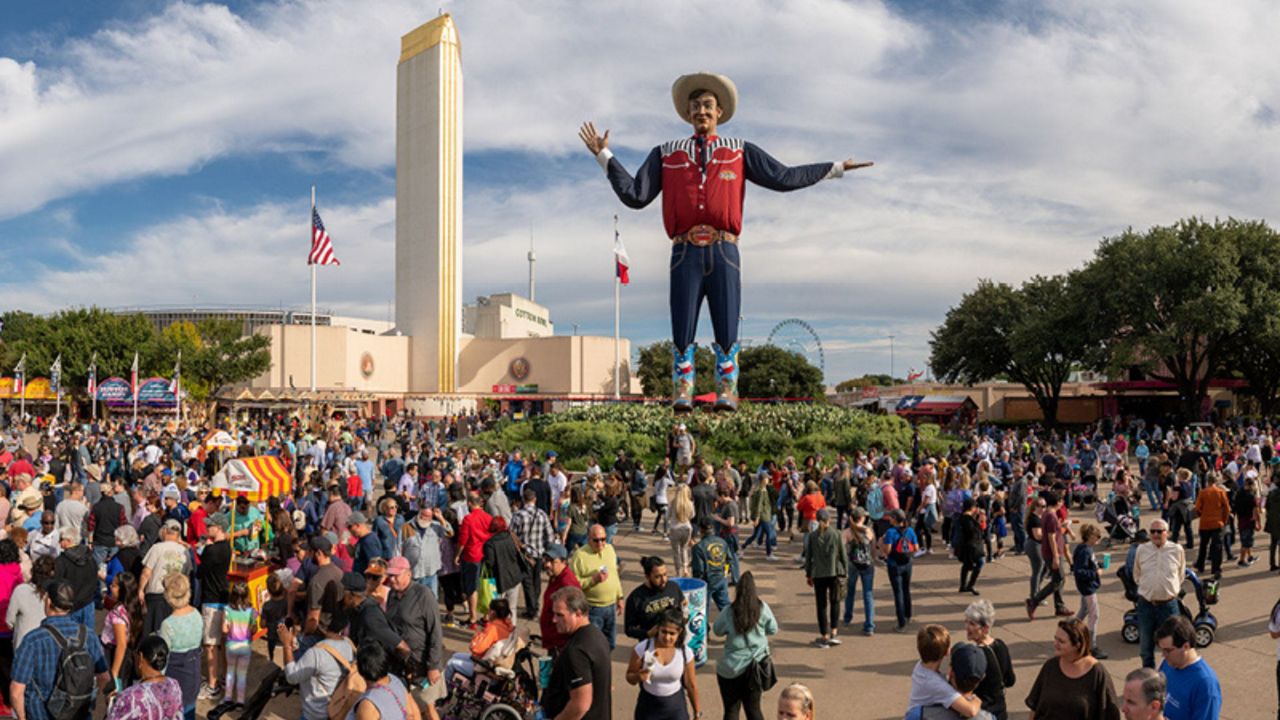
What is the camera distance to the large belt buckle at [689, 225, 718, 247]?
68.0 feet

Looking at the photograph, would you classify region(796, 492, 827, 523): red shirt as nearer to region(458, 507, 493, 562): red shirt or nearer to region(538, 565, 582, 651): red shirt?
region(458, 507, 493, 562): red shirt

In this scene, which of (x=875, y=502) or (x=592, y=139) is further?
(x=592, y=139)

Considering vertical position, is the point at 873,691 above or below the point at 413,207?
below

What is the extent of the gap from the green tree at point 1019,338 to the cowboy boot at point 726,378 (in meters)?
24.5

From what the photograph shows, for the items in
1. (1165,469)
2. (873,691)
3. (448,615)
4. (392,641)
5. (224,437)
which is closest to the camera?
(392,641)

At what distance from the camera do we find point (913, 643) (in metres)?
9.16

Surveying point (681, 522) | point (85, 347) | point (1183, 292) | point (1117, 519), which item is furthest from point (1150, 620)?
point (85, 347)

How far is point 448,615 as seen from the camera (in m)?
9.96

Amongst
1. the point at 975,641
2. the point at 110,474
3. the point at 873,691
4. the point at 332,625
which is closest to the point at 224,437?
the point at 110,474

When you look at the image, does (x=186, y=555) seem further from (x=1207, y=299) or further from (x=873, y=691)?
(x=1207, y=299)

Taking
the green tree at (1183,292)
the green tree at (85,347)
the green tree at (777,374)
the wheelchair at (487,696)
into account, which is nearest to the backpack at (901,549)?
the wheelchair at (487,696)

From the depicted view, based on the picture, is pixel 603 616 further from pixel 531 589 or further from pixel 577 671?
pixel 577 671

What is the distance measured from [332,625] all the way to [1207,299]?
38055 millimetres

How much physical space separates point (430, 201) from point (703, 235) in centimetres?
Result: 3822
